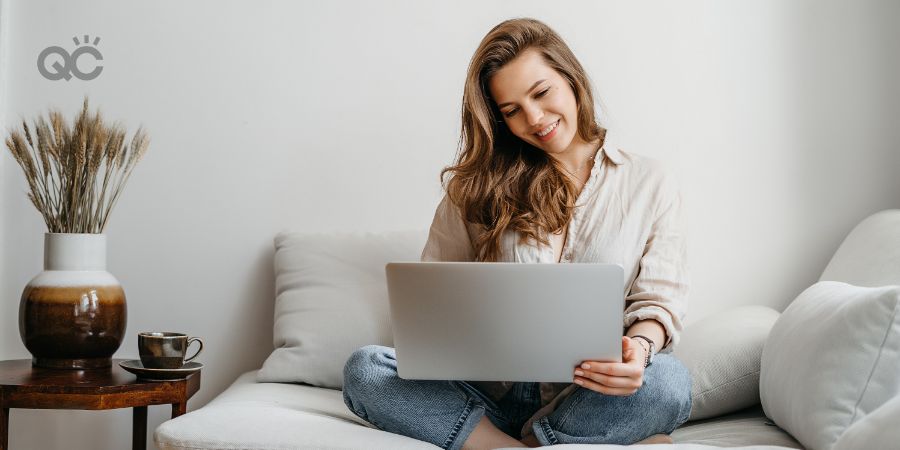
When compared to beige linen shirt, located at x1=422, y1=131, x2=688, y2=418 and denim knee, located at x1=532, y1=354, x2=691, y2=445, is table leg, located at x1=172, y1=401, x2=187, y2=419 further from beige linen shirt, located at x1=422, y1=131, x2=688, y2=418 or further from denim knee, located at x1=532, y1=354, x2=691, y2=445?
denim knee, located at x1=532, y1=354, x2=691, y2=445

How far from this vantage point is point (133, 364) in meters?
1.80

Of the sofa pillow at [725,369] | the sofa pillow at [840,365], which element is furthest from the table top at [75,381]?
the sofa pillow at [840,365]

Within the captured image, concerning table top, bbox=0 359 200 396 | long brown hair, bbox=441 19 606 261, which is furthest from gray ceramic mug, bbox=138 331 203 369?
long brown hair, bbox=441 19 606 261

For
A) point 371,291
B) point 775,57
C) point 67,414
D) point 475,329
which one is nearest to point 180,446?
point 475,329

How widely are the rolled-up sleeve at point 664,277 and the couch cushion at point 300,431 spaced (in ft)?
0.62

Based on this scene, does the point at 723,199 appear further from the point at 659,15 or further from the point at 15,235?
the point at 15,235

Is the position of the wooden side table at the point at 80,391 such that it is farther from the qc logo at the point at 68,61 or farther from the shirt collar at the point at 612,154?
the shirt collar at the point at 612,154

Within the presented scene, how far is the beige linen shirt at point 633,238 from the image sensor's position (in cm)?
156

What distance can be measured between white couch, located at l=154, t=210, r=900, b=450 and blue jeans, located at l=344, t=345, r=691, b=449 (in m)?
0.05

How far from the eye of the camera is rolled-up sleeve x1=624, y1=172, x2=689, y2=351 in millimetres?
1540

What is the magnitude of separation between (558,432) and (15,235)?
1501mm

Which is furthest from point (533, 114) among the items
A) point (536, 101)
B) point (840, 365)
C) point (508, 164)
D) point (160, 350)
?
point (160, 350)

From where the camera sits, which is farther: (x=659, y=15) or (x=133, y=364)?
(x=659, y=15)

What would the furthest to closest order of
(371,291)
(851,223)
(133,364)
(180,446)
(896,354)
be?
(851,223)
(371,291)
(133,364)
(180,446)
(896,354)
